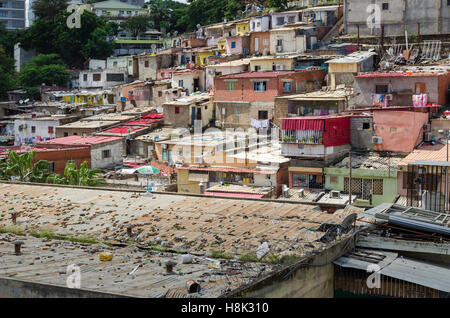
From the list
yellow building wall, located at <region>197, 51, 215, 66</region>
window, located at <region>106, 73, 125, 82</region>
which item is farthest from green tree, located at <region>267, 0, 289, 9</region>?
window, located at <region>106, 73, 125, 82</region>

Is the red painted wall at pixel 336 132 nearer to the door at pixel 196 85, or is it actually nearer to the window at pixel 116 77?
the door at pixel 196 85

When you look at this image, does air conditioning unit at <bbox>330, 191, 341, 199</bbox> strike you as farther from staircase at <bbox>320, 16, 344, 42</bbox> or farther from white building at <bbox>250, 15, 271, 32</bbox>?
white building at <bbox>250, 15, 271, 32</bbox>

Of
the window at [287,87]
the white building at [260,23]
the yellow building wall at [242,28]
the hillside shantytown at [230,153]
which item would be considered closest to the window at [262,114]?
the hillside shantytown at [230,153]

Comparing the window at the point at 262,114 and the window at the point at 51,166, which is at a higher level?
the window at the point at 262,114

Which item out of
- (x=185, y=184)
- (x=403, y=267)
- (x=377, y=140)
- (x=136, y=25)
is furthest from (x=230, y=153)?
(x=136, y=25)

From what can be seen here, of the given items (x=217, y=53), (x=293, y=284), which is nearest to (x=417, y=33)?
(x=217, y=53)
